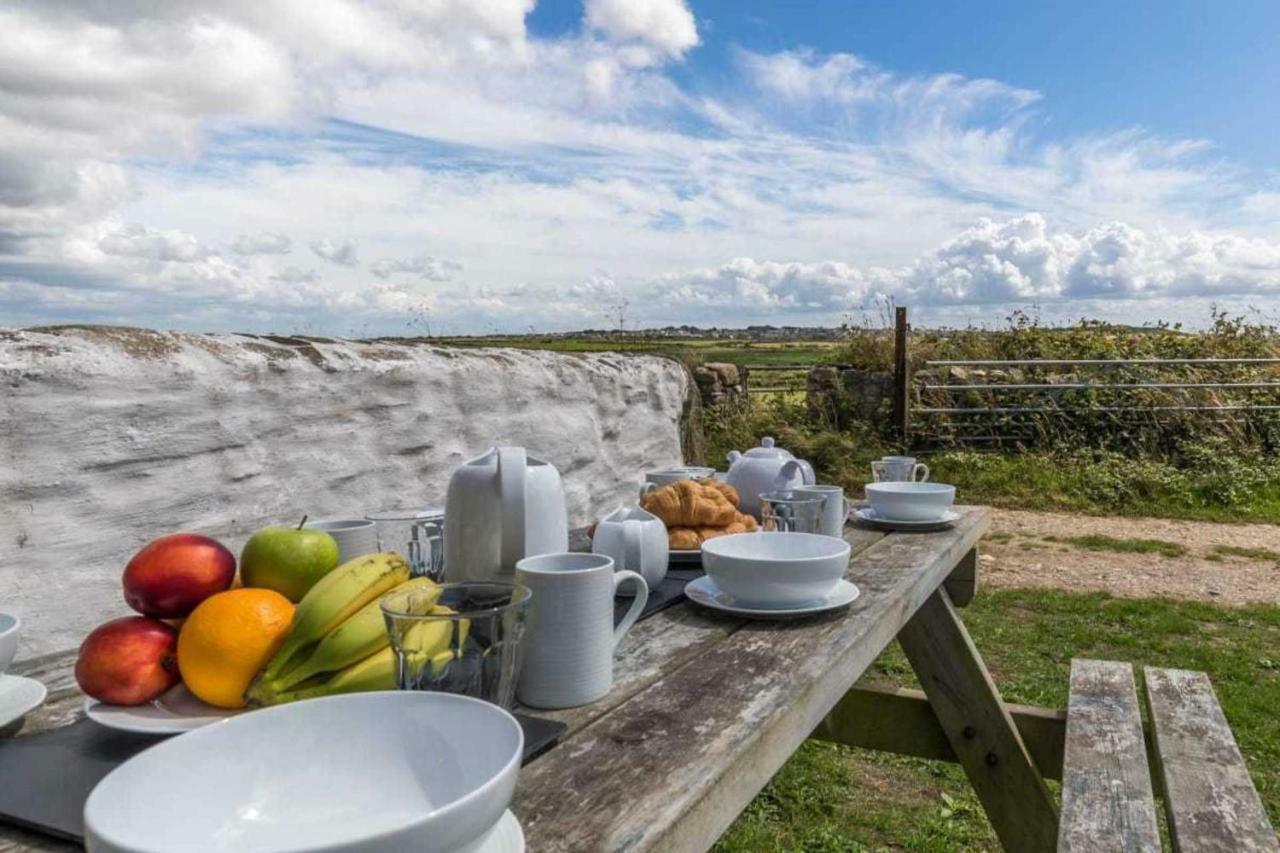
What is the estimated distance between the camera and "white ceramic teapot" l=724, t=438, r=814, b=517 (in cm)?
196

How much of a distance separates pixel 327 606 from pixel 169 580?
0.21m

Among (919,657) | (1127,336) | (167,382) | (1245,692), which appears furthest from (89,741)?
(1127,336)

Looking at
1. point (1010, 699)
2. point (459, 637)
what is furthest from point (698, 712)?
point (1010, 699)

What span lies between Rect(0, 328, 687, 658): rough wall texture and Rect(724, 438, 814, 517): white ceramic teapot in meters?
0.78

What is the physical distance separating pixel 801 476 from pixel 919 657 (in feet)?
2.43

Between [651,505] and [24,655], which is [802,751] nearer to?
[651,505]

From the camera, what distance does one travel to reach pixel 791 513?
169cm

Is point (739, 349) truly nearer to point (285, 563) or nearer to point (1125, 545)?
point (1125, 545)

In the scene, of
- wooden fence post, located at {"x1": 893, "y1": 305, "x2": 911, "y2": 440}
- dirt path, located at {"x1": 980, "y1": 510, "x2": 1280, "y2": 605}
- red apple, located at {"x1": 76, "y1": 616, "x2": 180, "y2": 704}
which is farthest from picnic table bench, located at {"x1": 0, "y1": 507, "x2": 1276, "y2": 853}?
wooden fence post, located at {"x1": 893, "y1": 305, "x2": 911, "y2": 440}

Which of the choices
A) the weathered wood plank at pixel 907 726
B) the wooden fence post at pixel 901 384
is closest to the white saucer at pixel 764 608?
the weathered wood plank at pixel 907 726

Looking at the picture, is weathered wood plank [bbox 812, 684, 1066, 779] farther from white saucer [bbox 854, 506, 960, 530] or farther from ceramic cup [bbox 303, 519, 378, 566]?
ceramic cup [bbox 303, 519, 378, 566]

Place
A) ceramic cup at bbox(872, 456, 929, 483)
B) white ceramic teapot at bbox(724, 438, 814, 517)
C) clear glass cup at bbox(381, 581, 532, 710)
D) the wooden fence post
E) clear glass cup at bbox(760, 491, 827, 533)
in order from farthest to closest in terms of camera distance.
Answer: the wooden fence post
ceramic cup at bbox(872, 456, 929, 483)
white ceramic teapot at bbox(724, 438, 814, 517)
clear glass cup at bbox(760, 491, 827, 533)
clear glass cup at bbox(381, 581, 532, 710)

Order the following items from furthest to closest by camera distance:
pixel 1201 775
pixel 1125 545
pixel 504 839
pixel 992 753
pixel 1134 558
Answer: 1. pixel 1125 545
2. pixel 1134 558
3. pixel 992 753
4. pixel 1201 775
5. pixel 504 839

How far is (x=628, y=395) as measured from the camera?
3.09m
